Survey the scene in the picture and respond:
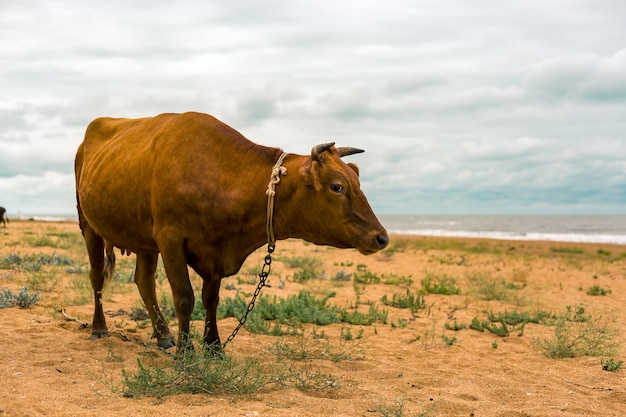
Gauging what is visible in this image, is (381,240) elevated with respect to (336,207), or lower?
lower

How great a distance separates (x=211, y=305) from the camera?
18.1 feet

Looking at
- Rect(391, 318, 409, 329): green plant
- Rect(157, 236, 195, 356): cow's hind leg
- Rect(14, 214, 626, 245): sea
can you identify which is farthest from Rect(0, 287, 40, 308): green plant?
Rect(14, 214, 626, 245): sea

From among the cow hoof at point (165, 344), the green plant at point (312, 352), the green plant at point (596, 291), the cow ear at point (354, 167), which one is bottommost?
the cow hoof at point (165, 344)

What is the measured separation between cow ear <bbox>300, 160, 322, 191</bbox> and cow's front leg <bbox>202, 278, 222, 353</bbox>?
130 centimetres

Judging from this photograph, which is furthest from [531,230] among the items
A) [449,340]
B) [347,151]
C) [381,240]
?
[381,240]

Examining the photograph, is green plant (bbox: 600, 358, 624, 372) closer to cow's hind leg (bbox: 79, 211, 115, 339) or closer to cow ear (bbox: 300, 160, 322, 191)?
cow ear (bbox: 300, 160, 322, 191)

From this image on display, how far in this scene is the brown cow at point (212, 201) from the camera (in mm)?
4773

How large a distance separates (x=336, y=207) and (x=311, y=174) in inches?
12.8

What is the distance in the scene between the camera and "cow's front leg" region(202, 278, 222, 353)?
17.8 feet

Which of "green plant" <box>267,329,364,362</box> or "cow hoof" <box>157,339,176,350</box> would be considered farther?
"cow hoof" <box>157,339,176,350</box>

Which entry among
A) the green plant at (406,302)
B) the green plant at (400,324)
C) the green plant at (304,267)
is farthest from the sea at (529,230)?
the green plant at (400,324)

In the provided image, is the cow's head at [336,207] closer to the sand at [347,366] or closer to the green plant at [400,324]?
the sand at [347,366]

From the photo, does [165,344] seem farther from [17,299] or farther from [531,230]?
[531,230]

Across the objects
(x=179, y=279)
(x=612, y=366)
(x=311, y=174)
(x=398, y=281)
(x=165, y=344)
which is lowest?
(x=165, y=344)
